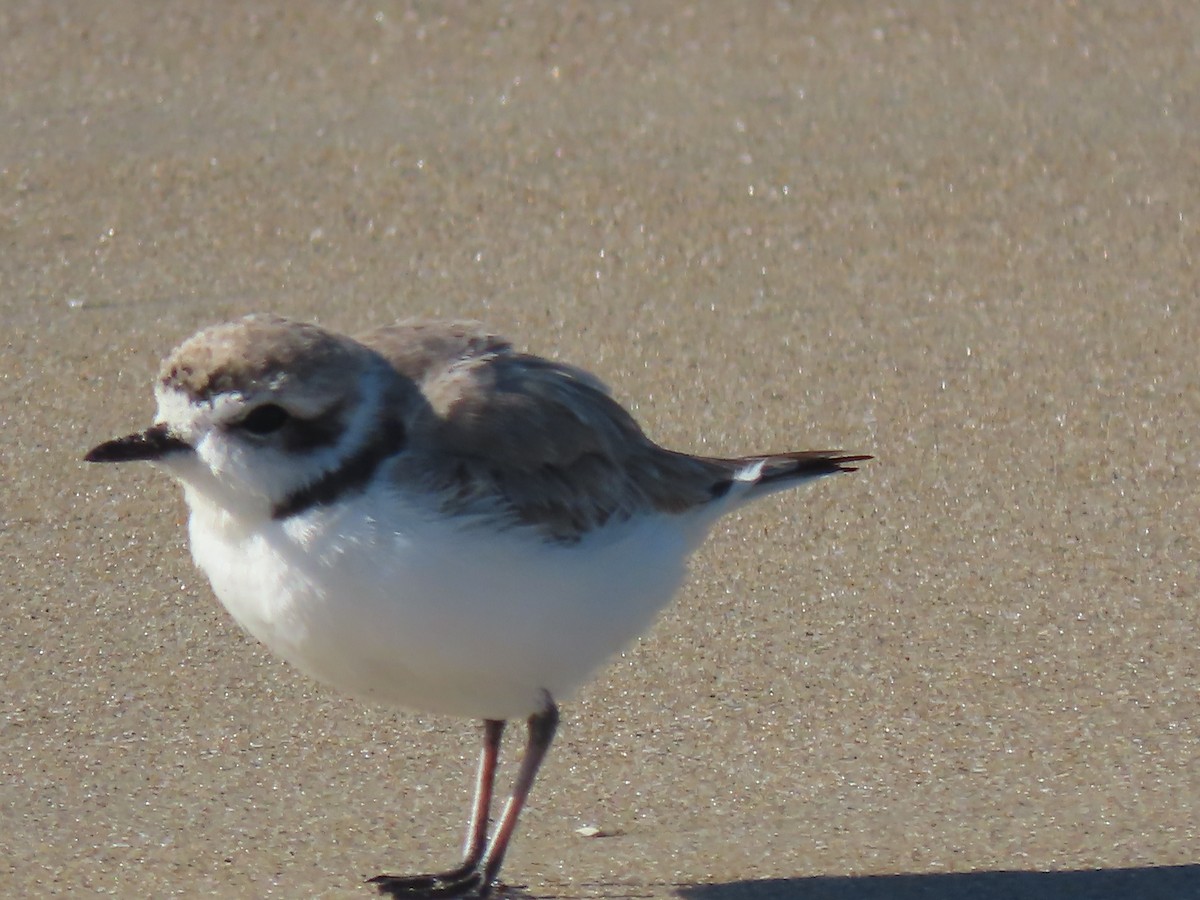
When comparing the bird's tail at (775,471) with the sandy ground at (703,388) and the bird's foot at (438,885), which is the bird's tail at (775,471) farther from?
the bird's foot at (438,885)

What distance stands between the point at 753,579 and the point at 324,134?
2.67 metres

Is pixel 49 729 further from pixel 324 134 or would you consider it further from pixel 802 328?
pixel 324 134

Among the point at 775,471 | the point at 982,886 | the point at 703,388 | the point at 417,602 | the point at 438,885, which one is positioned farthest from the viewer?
the point at 703,388

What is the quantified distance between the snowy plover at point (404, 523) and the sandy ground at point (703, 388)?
364mm

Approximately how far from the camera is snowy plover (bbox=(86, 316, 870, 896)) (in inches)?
120

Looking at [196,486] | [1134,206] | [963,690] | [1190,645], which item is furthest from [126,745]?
[1134,206]

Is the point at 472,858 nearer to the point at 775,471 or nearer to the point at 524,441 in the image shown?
the point at 524,441

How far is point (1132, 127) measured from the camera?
6.27 m

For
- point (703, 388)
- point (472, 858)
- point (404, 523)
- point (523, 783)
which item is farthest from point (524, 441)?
point (703, 388)

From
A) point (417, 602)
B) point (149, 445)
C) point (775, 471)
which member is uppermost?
point (149, 445)

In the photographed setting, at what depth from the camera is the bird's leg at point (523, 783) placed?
129 inches

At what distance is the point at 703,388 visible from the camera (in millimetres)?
4984

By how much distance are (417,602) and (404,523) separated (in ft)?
0.42

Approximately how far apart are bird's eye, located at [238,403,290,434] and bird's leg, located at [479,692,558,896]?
67 cm
